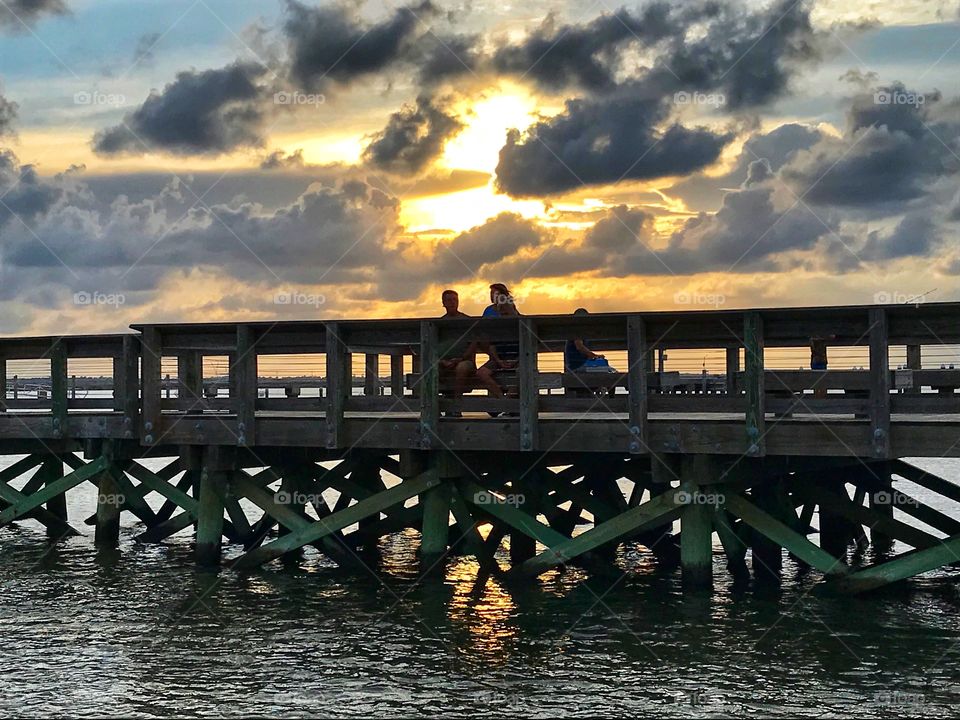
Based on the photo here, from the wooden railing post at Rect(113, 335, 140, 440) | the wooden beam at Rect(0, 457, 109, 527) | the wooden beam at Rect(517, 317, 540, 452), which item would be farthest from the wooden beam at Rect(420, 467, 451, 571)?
the wooden beam at Rect(0, 457, 109, 527)

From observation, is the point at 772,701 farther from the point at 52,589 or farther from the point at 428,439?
the point at 52,589

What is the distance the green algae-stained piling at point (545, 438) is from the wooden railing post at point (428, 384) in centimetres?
2

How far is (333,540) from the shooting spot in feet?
52.8

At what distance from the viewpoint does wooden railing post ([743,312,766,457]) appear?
12.5 metres

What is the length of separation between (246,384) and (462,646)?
200 inches

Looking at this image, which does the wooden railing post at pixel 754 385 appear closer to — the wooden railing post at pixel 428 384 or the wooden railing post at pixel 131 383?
the wooden railing post at pixel 428 384

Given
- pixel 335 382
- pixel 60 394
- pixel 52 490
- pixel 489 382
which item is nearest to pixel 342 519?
pixel 335 382

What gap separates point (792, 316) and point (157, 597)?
26.2 feet

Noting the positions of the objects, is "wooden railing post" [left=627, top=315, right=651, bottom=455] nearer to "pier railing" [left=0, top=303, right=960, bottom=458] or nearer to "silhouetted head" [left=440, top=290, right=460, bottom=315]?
"pier railing" [left=0, top=303, right=960, bottom=458]

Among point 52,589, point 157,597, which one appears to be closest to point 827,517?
point 157,597

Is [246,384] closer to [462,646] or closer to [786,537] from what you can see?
[462,646]

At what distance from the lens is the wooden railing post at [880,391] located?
11.9 meters

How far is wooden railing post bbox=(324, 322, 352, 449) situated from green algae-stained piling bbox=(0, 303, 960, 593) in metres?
0.03

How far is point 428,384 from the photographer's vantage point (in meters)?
14.1
